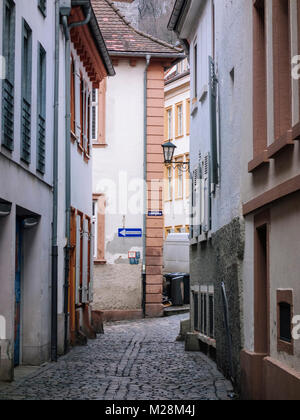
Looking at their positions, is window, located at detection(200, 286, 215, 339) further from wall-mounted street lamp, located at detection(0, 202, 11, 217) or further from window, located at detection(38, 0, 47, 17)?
window, located at detection(38, 0, 47, 17)

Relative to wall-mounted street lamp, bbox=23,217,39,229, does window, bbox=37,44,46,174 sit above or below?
above

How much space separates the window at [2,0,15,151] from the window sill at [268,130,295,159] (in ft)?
14.5

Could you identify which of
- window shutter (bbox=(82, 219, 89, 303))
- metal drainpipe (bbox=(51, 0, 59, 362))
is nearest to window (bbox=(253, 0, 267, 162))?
metal drainpipe (bbox=(51, 0, 59, 362))

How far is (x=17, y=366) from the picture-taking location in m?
15.0

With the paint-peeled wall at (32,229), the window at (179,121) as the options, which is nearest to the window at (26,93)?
the paint-peeled wall at (32,229)

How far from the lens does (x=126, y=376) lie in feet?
44.9

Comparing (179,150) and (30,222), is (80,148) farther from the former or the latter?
(179,150)

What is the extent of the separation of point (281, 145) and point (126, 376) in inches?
228

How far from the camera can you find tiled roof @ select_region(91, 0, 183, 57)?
1148 inches

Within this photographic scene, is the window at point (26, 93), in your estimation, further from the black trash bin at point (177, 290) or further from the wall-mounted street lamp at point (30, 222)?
the black trash bin at point (177, 290)

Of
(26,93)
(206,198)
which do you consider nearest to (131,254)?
(206,198)

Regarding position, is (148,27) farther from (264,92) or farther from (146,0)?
(264,92)

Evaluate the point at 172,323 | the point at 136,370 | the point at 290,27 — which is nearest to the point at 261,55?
the point at 290,27
